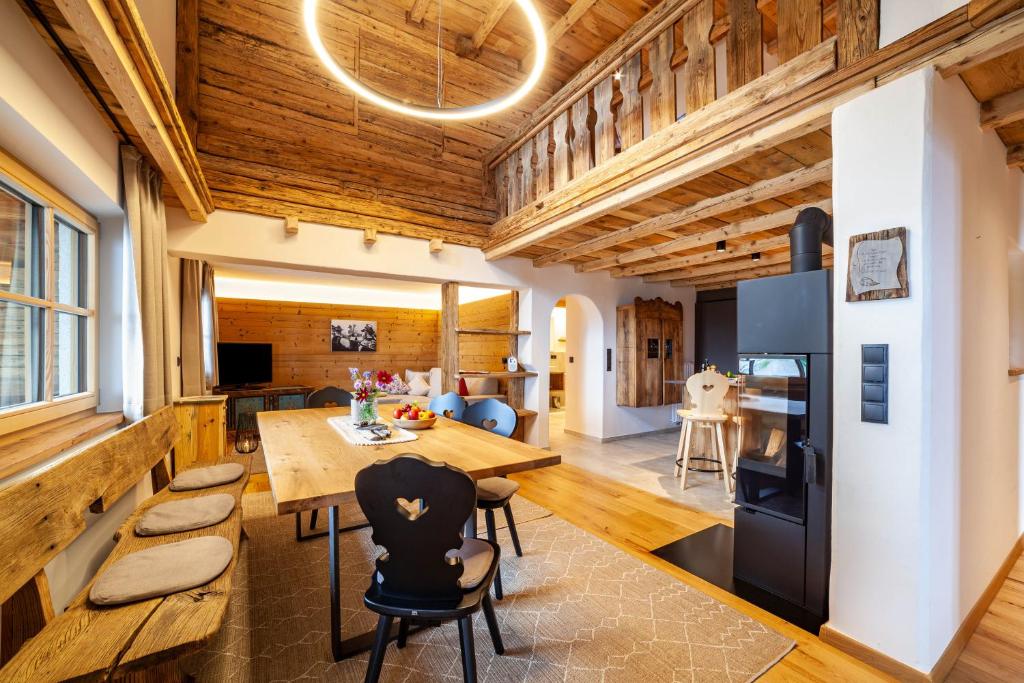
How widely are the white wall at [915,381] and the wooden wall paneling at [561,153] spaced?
1.90m

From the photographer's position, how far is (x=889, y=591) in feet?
5.38

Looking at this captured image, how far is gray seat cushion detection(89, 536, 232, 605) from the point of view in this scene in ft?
4.30

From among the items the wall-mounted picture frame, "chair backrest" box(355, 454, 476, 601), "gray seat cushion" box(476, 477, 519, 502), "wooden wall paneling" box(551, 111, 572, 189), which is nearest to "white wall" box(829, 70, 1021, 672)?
the wall-mounted picture frame

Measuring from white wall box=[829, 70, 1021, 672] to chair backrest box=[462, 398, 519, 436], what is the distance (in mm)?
1724

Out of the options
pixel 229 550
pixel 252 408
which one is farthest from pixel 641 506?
pixel 252 408

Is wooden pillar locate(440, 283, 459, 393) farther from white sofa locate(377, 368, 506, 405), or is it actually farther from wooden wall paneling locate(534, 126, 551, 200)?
wooden wall paneling locate(534, 126, 551, 200)

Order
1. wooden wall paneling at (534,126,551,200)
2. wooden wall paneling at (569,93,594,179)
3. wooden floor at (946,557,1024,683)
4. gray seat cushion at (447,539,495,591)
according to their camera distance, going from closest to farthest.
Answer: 1. gray seat cushion at (447,539,495,591)
2. wooden floor at (946,557,1024,683)
3. wooden wall paneling at (569,93,594,179)
4. wooden wall paneling at (534,126,551,200)

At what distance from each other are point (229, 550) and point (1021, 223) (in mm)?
4673

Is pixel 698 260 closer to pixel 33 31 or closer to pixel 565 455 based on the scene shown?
pixel 565 455

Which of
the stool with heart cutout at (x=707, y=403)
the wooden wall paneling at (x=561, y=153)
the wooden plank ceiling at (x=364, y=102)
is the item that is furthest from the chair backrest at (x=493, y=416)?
the wooden plank ceiling at (x=364, y=102)

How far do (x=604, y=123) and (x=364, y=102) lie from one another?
8.38ft

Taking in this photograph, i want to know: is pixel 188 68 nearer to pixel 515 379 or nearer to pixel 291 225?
pixel 291 225

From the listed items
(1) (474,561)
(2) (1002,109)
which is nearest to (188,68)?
(1) (474,561)

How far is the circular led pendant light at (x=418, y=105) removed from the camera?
1.89 meters
